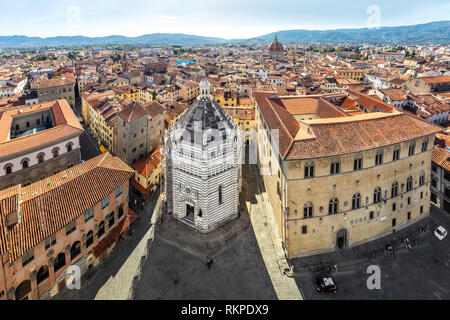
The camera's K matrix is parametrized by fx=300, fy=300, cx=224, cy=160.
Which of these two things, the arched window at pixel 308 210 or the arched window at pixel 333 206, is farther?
the arched window at pixel 333 206

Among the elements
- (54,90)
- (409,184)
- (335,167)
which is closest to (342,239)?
(335,167)

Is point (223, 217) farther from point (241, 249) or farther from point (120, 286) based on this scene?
point (120, 286)

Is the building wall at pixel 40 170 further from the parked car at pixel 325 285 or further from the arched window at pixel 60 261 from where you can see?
the parked car at pixel 325 285

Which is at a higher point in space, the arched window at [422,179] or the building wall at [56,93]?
the building wall at [56,93]

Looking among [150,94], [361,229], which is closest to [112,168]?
[361,229]

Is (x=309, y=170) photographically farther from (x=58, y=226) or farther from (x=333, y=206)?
(x=58, y=226)

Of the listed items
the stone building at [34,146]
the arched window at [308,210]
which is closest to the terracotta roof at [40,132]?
the stone building at [34,146]

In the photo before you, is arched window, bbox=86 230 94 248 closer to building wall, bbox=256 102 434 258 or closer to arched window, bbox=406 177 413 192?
building wall, bbox=256 102 434 258
